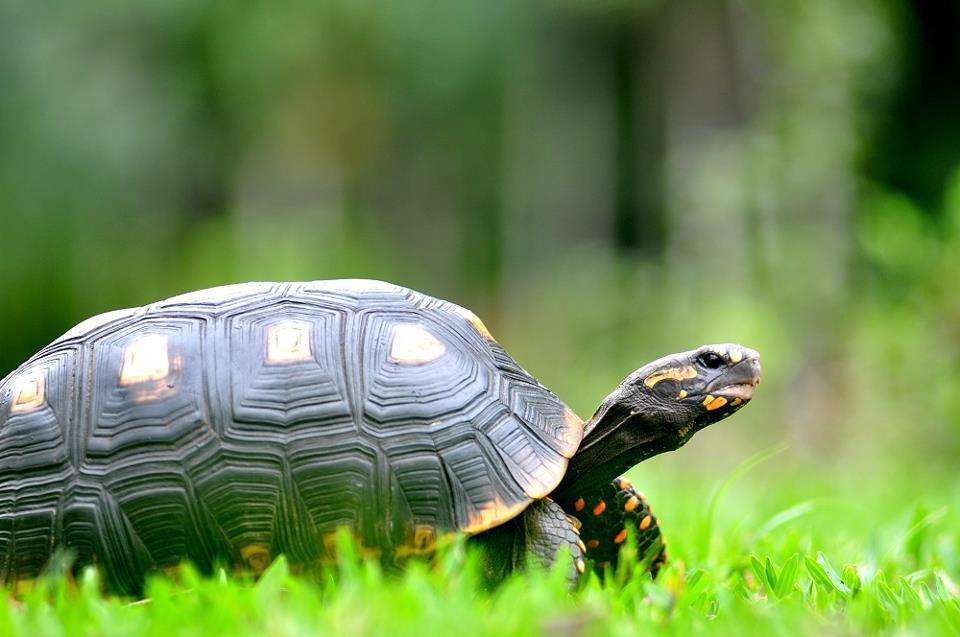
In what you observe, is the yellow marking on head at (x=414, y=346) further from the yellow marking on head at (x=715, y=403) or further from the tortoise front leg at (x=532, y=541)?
the yellow marking on head at (x=715, y=403)

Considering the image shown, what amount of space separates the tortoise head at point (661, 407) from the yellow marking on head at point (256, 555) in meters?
0.87

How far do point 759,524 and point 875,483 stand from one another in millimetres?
2270

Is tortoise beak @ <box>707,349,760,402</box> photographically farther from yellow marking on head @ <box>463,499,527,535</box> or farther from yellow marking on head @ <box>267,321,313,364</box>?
yellow marking on head @ <box>267,321,313,364</box>

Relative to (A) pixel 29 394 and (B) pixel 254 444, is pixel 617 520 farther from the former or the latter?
(A) pixel 29 394

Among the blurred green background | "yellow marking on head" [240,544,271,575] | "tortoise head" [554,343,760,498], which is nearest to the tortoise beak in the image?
"tortoise head" [554,343,760,498]

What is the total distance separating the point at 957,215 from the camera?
20.7ft

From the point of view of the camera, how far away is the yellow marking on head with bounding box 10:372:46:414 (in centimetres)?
273

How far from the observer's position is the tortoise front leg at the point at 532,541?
265 centimetres

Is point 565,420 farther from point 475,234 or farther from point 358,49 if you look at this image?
point 475,234

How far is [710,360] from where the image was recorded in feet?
9.59

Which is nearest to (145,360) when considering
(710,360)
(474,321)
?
(474,321)

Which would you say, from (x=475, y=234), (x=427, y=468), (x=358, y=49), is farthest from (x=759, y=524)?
(x=475, y=234)

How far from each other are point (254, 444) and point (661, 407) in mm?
1127

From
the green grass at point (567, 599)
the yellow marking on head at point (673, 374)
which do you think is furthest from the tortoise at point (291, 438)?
the green grass at point (567, 599)
